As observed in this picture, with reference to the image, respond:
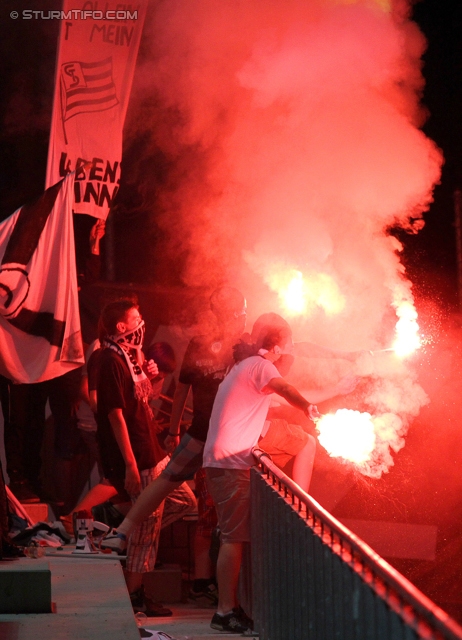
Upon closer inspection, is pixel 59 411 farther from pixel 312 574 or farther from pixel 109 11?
pixel 312 574

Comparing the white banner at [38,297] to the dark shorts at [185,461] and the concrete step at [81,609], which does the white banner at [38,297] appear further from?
the concrete step at [81,609]

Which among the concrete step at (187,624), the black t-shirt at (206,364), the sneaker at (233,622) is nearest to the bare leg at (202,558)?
the concrete step at (187,624)

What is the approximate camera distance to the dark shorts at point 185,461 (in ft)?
17.6

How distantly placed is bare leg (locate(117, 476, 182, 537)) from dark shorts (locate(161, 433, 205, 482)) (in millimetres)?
50

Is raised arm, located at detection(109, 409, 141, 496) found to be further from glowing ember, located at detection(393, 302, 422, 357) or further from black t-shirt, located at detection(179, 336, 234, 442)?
glowing ember, located at detection(393, 302, 422, 357)

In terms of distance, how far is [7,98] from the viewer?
916 cm

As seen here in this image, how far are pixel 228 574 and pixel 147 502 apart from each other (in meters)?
0.74

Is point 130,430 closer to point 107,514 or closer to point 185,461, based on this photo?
point 185,461

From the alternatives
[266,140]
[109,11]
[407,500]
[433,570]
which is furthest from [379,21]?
[433,570]

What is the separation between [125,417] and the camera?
18.4 feet

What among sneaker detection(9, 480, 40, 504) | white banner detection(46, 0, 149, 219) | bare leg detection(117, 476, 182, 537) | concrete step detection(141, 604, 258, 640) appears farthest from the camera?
white banner detection(46, 0, 149, 219)

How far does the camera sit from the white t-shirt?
496 cm

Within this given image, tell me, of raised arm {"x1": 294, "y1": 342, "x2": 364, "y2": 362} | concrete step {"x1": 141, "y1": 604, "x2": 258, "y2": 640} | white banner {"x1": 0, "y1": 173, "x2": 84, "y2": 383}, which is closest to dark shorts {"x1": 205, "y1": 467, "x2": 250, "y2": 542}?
concrete step {"x1": 141, "y1": 604, "x2": 258, "y2": 640}

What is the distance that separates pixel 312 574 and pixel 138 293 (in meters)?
5.73
